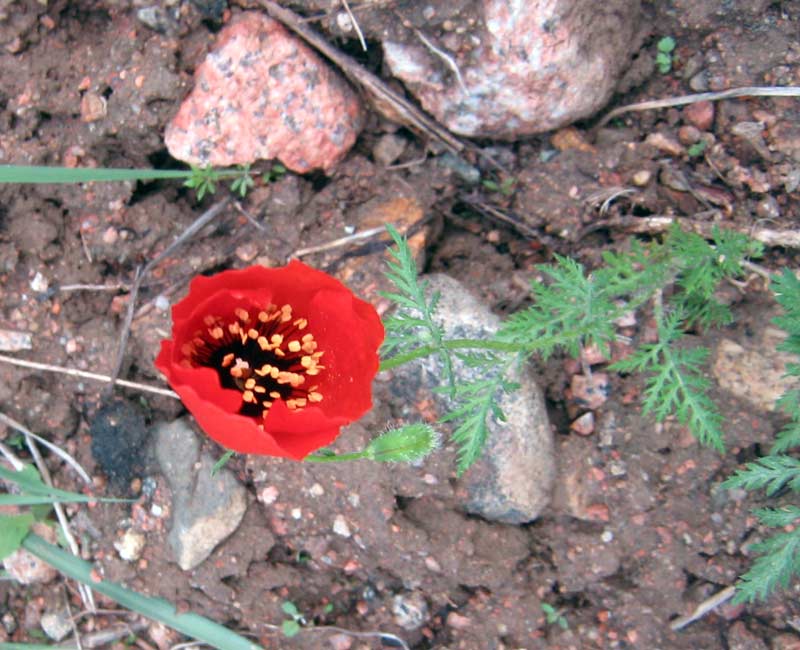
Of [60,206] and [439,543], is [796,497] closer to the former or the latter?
[439,543]

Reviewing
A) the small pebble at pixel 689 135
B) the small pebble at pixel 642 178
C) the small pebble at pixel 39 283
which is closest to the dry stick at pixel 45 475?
the small pebble at pixel 39 283

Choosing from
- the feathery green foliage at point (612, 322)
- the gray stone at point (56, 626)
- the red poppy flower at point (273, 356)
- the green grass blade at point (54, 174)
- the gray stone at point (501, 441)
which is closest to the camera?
the red poppy flower at point (273, 356)

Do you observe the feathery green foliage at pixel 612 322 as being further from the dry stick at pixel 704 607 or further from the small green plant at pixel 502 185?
the dry stick at pixel 704 607

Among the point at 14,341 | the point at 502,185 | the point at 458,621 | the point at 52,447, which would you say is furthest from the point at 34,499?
the point at 502,185

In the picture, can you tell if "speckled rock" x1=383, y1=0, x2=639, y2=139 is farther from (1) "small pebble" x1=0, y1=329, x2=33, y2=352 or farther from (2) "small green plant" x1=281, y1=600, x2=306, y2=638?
(2) "small green plant" x1=281, y1=600, x2=306, y2=638

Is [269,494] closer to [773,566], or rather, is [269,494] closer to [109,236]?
[109,236]

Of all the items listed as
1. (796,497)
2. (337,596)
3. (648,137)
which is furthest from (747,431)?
(337,596)
